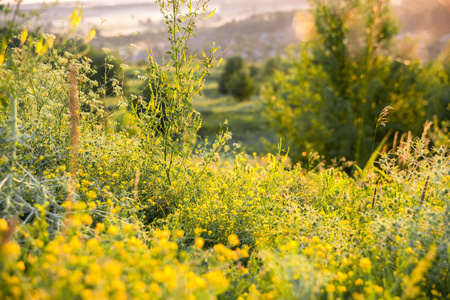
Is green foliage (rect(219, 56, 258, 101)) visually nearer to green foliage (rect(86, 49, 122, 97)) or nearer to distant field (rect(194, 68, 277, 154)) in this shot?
distant field (rect(194, 68, 277, 154))

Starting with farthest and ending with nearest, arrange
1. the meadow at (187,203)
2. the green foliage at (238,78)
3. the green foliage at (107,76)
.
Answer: the green foliage at (238,78) < the green foliage at (107,76) < the meadow at (187,203)

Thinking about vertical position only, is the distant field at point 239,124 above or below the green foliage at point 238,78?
below

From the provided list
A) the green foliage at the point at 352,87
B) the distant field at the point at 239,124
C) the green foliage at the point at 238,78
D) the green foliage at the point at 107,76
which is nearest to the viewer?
the green foliage at the point at 107,76

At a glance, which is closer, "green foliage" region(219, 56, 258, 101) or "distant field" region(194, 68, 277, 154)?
"distant field" region(194, 68, 277, 154)

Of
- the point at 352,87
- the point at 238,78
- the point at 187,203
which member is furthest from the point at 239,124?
the point at 187,203

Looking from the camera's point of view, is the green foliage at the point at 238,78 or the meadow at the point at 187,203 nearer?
the meadow at the point at 187,203

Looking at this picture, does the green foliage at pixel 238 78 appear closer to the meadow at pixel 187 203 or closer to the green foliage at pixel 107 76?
the green foliage at pixel 107 76

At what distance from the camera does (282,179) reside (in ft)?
12.8

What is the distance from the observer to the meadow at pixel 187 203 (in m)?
2.01

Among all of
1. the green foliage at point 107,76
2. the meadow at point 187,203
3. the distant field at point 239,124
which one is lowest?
the distant field at point 239,124

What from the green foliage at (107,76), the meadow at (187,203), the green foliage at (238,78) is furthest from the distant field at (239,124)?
the meadow at (187,203)

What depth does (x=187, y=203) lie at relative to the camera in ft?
10.5

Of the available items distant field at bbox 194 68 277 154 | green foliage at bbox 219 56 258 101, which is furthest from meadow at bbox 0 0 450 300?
green foliage at bbox 219 56 258 101

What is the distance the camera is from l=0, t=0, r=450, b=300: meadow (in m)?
2.01
